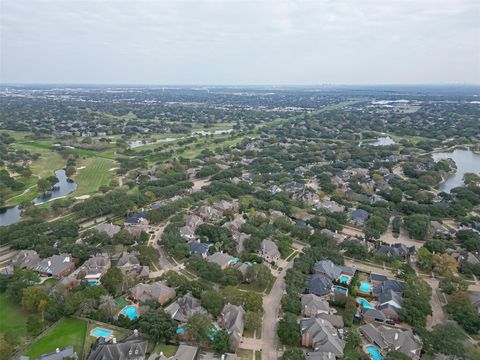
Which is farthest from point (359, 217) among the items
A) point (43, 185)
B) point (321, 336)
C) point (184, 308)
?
point (43, 185)

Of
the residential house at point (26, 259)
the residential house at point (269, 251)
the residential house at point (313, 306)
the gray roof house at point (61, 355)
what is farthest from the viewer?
the residential house at point (269, 251)

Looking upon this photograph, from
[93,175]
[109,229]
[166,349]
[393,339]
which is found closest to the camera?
[166,349]

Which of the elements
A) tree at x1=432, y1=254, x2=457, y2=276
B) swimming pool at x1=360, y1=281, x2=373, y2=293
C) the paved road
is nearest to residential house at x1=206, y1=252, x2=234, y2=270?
the paved road

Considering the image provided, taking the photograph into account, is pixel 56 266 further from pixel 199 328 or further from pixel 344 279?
pixel 344 279

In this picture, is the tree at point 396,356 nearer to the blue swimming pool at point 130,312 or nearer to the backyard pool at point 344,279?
the backyard pool at point 344,279

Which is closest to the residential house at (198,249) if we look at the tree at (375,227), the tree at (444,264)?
the tree at (375,227)

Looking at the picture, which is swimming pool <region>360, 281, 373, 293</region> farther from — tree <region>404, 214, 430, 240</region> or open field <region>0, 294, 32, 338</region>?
open field <region>0, 294, 32, 338</region>

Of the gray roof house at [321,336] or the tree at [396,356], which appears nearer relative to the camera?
the tree at [396,356]
